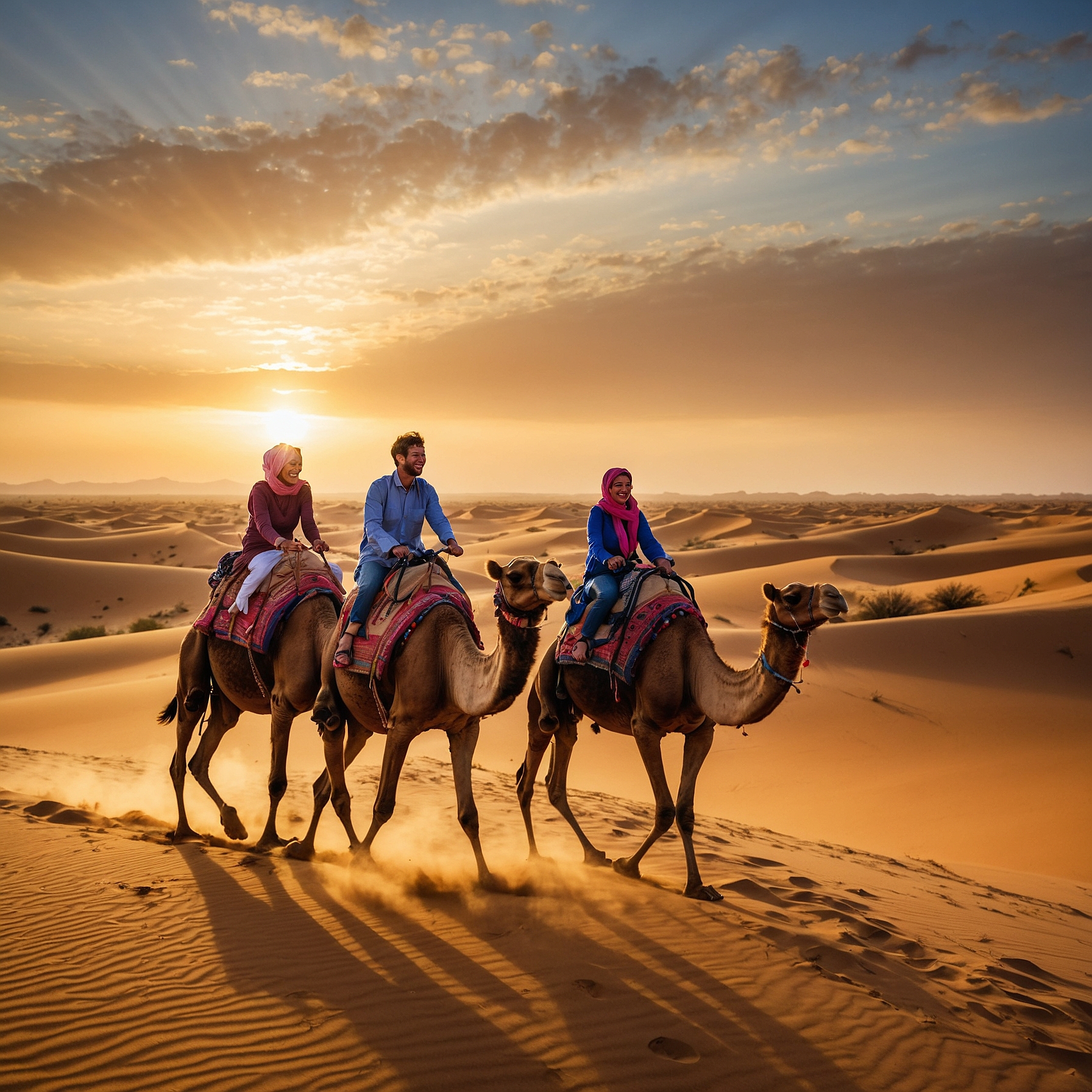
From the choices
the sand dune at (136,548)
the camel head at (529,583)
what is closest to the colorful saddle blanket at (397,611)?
the camel head at (529,583)

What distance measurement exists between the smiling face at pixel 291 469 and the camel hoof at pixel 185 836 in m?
3.67

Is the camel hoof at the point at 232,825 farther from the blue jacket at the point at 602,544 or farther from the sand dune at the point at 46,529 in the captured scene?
the sand dune at the point at 46,529

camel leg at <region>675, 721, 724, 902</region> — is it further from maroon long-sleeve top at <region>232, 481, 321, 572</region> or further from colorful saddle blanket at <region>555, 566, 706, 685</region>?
maroon long-sleeve top at <region>232, 481, 321, 572</region>

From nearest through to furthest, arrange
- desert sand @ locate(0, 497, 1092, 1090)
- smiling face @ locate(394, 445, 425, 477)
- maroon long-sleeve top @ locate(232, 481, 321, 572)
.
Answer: desert sand @ locate(0, 497, 1092, 1090)
smiling face @ locate(394, 445, 425, 477)
maroon long-sleeve top @ locate(232, 481, 321, 572)

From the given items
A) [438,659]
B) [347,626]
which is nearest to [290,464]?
[347,626]

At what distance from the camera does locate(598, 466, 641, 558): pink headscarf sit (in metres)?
7.57

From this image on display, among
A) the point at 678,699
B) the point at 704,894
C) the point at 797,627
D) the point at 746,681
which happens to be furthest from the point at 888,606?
the point at 797,627

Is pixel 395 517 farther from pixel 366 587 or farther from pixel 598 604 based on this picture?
pixel 598 604

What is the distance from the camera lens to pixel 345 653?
21.3ft

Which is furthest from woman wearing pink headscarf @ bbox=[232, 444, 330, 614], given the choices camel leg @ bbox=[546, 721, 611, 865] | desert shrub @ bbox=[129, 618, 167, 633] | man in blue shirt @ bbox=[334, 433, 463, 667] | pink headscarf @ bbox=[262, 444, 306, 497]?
desert shrub @ bbox=[129, 618, 167, 633]

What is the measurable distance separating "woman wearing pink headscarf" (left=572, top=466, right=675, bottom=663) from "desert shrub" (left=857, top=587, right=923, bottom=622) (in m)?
15.8

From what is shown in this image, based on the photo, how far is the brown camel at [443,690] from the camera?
498 centimetres

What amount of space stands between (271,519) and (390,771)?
10.2ft

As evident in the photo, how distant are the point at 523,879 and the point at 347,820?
69.0 inches
